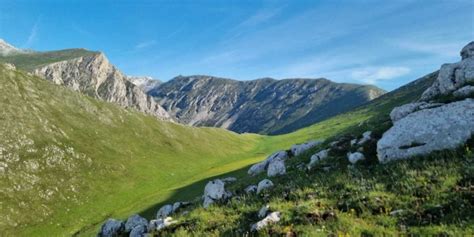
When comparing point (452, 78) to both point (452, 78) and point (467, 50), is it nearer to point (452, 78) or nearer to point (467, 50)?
point (452, 78)

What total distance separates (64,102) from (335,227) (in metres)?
110

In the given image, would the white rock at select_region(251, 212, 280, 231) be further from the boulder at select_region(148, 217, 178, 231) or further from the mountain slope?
the mountain slope

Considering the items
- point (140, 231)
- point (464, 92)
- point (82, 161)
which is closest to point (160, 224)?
point (140, 231)

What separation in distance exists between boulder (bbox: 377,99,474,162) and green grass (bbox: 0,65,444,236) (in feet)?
41.3

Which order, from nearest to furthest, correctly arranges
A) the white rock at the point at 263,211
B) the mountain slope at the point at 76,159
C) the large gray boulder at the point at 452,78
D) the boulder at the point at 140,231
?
the white rock at the point at 263,211 → the boulder at the point at 140,231 → the large gray boulder at the point at 452,78 → the mountain slope at the point at 76,159

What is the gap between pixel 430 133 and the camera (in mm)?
22859

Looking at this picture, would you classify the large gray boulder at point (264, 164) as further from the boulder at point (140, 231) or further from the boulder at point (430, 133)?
the boulder at point (140, 231)

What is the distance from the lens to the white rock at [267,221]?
16.9 metres

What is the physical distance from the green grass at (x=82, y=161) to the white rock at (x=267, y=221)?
21.8 meters

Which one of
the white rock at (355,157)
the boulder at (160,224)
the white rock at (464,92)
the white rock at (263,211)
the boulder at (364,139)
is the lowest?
the white rock at (263,211)

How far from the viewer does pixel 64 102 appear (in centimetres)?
11106

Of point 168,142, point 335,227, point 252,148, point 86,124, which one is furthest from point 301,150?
point 252,148

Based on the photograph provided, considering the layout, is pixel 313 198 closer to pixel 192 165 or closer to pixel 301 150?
pixel 301 150

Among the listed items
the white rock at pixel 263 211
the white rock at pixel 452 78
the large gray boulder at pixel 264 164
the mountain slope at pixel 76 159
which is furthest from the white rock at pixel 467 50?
the mountain slope at pixel 76 159
